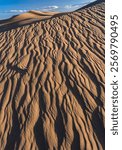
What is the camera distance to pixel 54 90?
844 centimetres

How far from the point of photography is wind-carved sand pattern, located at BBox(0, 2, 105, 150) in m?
6.89

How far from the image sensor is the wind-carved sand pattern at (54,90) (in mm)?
6895

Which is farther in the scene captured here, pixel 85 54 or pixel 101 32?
pixel 101 32

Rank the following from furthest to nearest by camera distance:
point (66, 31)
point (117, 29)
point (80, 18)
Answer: point (80, 18) < point (66, 31) < point (117, 29)

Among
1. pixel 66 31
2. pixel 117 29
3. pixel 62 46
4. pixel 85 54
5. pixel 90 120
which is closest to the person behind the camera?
pixel 90 120

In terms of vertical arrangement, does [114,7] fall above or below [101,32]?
below

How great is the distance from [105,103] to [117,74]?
0.80 metres

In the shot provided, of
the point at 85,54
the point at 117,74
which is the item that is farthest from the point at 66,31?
the point at 117,74

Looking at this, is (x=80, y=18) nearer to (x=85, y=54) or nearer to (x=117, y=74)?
(x=85, y=54)

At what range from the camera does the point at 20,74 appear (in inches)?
382

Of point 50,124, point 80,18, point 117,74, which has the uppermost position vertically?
point 80,18

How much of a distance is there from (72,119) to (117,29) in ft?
9.02

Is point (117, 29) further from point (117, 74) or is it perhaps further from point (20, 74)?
point (20, 74)

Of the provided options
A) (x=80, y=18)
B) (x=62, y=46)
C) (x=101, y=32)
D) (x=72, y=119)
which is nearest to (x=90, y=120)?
(x=72, y=119)
